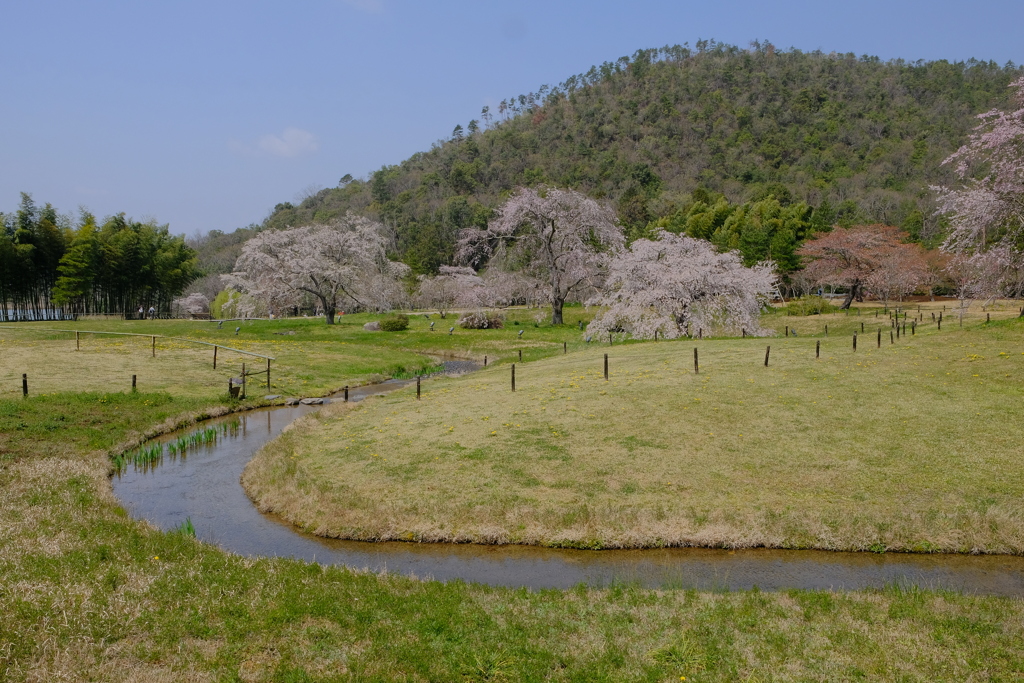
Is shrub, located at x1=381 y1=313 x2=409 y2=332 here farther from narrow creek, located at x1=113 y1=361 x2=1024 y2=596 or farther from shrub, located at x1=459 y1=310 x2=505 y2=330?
narrow creek, located at x1=113 y1=361 x2=1024 y2=596

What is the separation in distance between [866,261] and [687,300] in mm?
48167

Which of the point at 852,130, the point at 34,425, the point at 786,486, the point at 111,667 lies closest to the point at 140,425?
the point at 34,425

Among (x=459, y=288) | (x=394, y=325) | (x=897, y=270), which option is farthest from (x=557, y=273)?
(x=897, y=270)

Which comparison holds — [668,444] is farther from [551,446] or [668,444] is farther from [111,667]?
[111,667]

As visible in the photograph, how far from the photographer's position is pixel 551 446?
21.8 metres

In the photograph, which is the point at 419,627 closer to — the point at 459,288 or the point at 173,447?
the point at 173,447

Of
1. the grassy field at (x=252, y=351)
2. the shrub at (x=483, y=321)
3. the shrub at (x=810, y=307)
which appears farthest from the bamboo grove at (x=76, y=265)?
the shrub at (x=810, y=307)

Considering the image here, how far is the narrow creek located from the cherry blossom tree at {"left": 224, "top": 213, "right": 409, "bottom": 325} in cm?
5521

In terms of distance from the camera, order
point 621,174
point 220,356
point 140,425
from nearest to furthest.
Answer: point 140,425 < point 220,356 < point 621,174

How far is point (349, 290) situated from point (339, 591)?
70.2m

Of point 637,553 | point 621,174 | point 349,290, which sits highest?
point 621,174

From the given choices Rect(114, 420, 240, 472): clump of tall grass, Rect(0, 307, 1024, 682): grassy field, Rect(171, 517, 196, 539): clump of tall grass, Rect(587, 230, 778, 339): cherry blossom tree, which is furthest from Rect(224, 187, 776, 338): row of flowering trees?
Rect(0, 307, 1024, 682): grassy field

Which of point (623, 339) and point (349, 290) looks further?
point (349, 290)

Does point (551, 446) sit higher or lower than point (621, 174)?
lower
